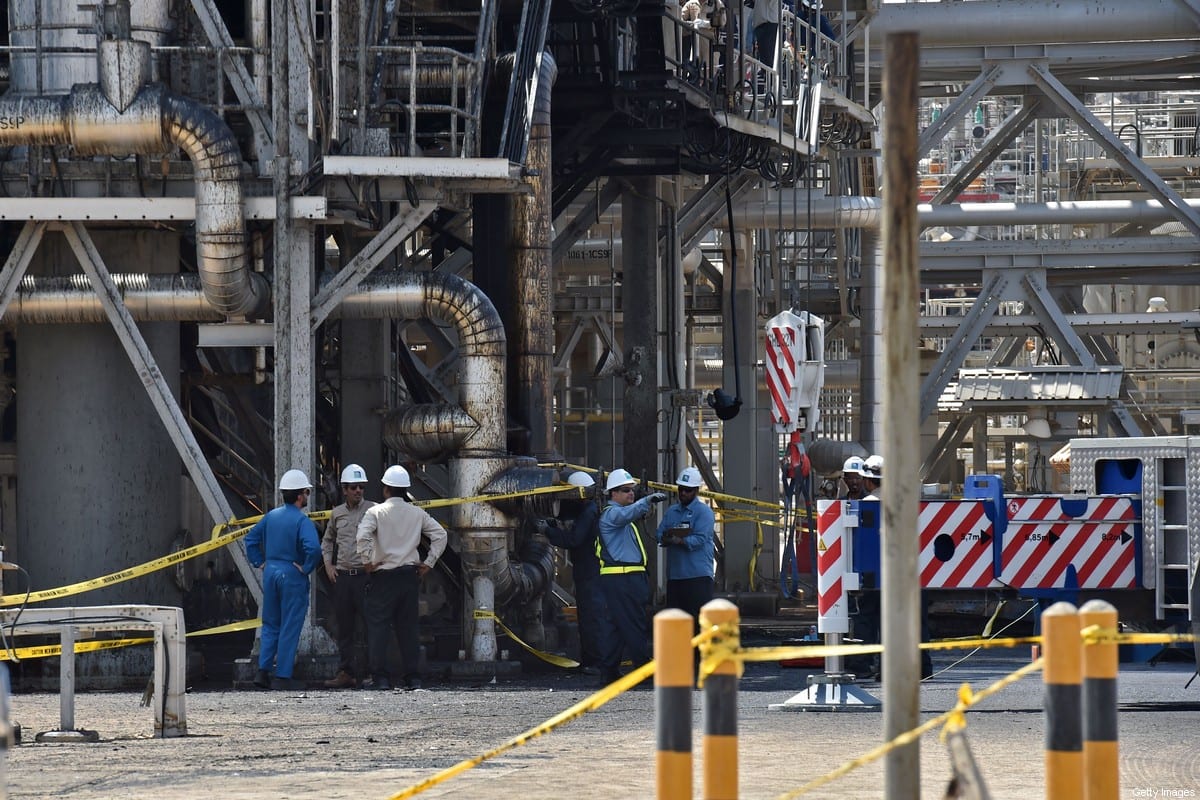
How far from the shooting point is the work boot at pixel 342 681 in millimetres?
15219

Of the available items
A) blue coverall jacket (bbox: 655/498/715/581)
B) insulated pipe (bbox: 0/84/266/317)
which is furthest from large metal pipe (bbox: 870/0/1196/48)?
insulated pipe (bbox: 0/84/266/317)

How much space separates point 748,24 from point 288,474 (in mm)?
8858

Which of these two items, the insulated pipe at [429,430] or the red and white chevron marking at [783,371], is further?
the red and white chevron marking at [783,371]

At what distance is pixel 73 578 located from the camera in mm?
16703

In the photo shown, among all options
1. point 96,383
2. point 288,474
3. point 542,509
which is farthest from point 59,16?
point 542,509

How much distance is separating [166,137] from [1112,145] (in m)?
18.1

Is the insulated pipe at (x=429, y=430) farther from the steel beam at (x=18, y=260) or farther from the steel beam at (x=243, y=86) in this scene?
the steel beam at (x=18, y=260)

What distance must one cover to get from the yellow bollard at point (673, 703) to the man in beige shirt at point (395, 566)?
31.2ft

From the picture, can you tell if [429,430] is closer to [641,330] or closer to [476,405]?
[476,405]

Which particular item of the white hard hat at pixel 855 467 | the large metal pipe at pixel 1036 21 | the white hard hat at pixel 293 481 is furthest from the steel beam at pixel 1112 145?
the white hard hat at pixel 293 481

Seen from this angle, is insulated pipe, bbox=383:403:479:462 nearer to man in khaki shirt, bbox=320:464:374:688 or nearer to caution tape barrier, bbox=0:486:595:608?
caution tape barrier, bbox=0:486:595:608

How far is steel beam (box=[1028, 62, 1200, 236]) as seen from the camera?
29.0 meters

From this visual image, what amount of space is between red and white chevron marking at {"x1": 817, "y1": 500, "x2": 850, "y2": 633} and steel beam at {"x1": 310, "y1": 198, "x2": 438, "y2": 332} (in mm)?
4341

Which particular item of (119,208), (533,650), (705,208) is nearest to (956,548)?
(533,650)
